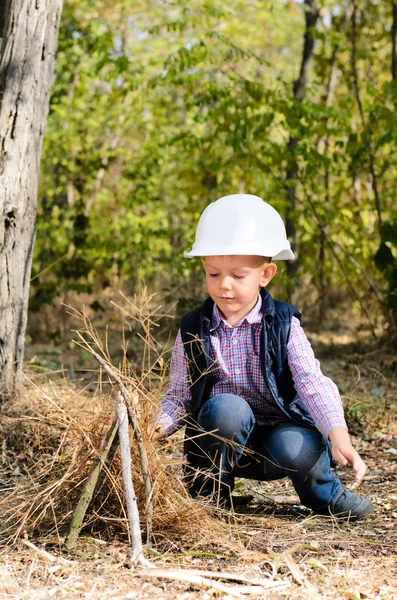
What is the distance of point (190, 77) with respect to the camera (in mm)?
5898

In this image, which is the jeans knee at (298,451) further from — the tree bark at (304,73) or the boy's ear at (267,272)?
the tree bark at (304,73)

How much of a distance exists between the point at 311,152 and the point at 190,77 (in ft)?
4.10

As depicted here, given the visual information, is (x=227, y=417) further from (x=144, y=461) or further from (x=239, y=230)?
(x=239, y=230)

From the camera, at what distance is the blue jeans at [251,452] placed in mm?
2473

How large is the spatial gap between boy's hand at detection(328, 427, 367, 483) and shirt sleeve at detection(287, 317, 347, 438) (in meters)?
0.03

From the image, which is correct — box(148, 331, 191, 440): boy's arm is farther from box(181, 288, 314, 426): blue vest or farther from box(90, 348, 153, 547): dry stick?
box(90, 348, 153, 547): dry stick

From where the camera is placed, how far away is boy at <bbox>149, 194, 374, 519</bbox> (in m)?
2.47

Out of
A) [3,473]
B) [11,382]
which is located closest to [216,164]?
[11,382]

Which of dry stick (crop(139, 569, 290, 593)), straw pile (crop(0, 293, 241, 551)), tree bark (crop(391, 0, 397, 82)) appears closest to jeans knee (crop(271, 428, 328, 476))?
straw pile (crop(0, 293, 241, 551))

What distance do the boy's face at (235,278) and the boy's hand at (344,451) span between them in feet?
1.75

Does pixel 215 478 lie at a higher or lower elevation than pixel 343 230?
lower

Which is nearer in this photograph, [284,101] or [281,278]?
[284,101]

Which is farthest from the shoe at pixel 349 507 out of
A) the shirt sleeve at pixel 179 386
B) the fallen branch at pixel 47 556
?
the fallen branch at pixel 47 556

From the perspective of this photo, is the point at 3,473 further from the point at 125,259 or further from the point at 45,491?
the point at 125,259
